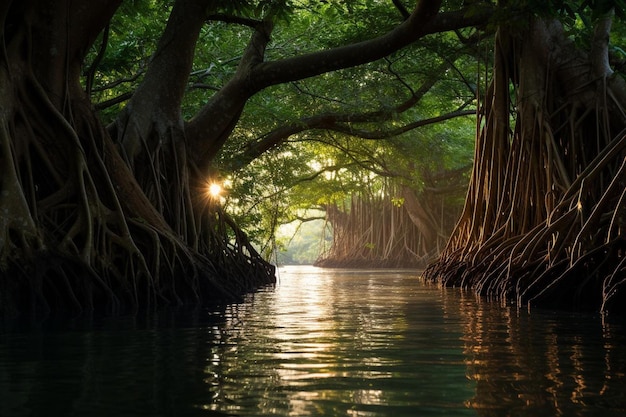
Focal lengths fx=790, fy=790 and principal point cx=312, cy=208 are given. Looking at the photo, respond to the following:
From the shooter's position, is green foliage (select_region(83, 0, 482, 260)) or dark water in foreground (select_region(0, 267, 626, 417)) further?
green foliage (select_region(83, 0, 482, 260))

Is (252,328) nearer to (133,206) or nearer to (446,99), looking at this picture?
(133,206)

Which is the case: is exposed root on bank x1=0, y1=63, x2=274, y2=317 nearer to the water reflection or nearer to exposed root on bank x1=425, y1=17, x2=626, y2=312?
the water reflection

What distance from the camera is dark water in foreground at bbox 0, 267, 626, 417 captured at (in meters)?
2.29

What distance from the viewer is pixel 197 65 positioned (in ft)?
40.5

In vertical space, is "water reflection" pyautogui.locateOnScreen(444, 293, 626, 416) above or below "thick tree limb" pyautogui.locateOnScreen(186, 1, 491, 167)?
below

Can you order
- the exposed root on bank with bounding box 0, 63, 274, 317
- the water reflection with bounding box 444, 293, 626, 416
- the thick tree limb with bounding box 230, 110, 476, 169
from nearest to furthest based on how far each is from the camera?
the water reflection with bounding box 444, 293, 626, 416 < the exposed root on bank with bounding box 0, 63, 274, 317 < the thick tree limb with bounding box 230, 110, 476, 169

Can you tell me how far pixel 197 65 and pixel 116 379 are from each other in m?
10.1

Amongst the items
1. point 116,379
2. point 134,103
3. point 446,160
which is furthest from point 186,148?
point 446,160

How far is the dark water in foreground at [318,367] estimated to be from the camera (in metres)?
2.29

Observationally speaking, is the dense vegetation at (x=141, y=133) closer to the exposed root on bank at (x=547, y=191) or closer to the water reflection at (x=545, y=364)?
the exposed root on bank at (x=547, y=191)

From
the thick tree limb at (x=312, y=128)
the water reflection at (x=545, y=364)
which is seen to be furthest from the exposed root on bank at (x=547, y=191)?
the thick tree limb at (x=312, y=128)

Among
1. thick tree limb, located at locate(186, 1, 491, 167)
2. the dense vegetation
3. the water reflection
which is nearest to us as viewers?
the water reflection

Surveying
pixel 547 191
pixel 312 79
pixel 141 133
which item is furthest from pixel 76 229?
pixel 312 79

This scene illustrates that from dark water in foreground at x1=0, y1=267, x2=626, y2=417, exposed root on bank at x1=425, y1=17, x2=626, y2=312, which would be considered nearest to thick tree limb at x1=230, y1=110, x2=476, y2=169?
exposed root on bank at x1=425, y1=17, x2=626, y2=312
